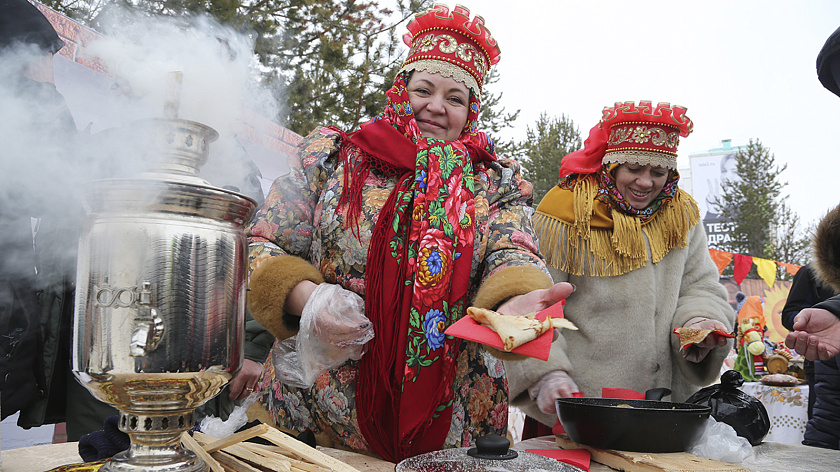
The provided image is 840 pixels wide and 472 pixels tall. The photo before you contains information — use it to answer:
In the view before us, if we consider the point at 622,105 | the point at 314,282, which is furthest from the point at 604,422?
the point at 622,105

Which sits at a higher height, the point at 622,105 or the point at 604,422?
the point at 622,105

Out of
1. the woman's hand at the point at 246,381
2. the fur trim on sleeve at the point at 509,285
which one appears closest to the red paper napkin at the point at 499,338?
the fur trim on sleeve at the point at 509,285

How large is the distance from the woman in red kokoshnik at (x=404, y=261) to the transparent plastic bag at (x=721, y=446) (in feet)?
1.79

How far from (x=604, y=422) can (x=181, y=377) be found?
990 mm

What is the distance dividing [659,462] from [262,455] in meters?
0.89

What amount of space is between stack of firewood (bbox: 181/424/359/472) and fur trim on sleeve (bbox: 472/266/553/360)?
56 cm

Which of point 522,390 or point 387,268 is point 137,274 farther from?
point 522,390

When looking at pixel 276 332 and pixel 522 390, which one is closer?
pixel 276 332

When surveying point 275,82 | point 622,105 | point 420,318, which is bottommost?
point 420,318

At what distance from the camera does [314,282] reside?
1.35 m

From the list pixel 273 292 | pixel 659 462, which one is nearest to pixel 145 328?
pixel 273 292

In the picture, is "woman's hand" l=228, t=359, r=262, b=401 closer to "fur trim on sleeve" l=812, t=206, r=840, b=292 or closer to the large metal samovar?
the large metal samovar

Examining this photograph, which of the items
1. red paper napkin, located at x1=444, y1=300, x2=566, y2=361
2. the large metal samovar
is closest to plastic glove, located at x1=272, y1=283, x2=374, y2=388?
red paper napkin, located at x1=444, y1=300, x2=566, y2=361

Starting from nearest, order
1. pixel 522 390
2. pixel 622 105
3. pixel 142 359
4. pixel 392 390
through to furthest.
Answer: pixel 142 359
pixel 392 390
pixel 522 390
pixel 622 105
